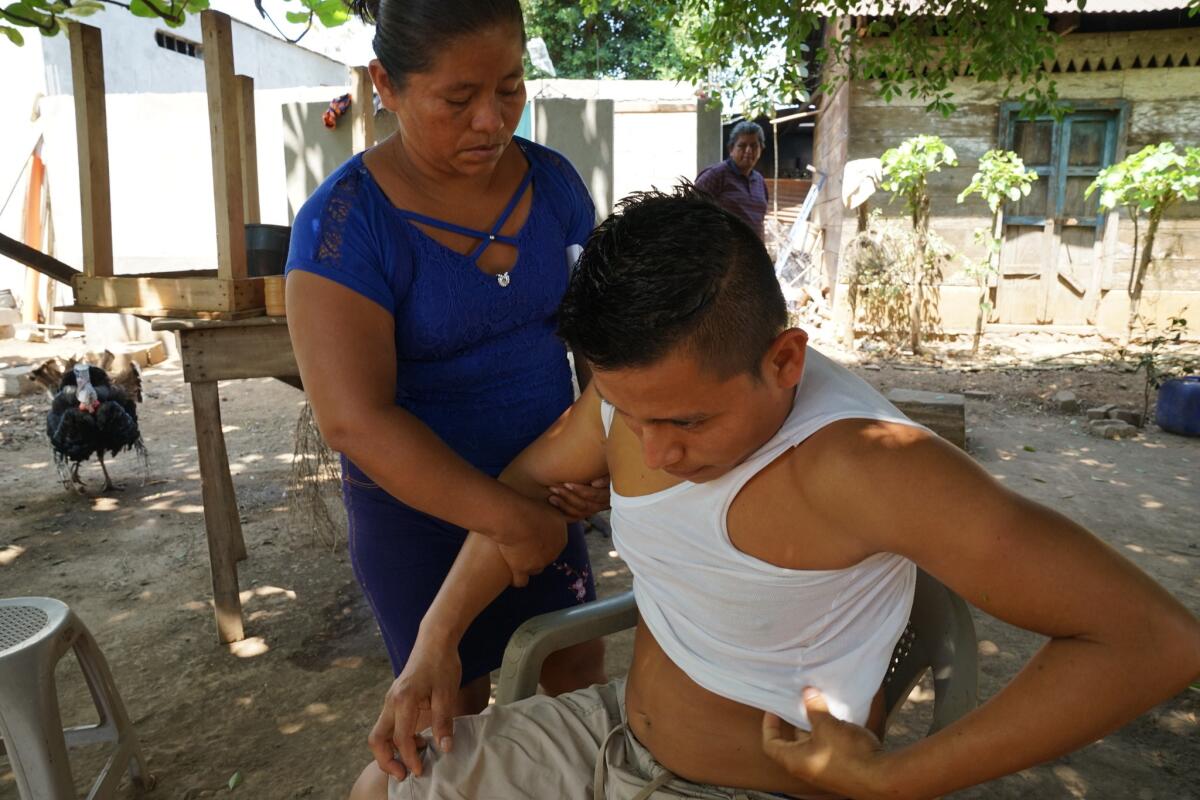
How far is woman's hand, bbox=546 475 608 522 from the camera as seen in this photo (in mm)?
1600

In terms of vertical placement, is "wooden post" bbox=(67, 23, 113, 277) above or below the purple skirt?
above

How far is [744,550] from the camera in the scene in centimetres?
119

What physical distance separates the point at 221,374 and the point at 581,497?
194cm

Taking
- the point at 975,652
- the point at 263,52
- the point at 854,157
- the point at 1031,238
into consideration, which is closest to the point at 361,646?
the point at 975,652

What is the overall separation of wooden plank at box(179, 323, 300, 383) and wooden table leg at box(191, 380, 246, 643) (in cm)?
17

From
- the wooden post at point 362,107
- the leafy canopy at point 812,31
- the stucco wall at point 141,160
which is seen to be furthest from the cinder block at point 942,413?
the stucco wall at point 141,160

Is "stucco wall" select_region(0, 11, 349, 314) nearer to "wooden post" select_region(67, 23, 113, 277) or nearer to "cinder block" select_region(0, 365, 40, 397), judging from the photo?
"cinder block" select_region(0, 365, 40, 397)

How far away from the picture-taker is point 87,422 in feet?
16.7

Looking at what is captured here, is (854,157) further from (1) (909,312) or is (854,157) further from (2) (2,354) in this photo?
(2) (2,354)

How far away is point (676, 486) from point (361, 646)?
8.21 ft

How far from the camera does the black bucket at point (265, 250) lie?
11.4 ft

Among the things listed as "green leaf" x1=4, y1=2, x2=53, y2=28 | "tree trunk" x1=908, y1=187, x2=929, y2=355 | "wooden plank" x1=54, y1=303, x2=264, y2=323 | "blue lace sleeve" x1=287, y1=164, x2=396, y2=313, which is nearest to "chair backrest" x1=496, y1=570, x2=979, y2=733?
"blue lace sleeve" x1=287, y1=164, x2=396, y2=313

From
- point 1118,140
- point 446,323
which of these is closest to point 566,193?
point 446,323

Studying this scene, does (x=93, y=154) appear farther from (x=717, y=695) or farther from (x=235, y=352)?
(x=717, y=695)
